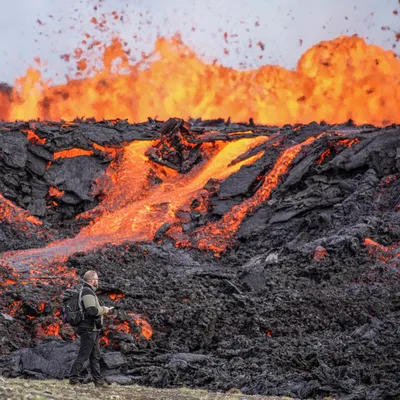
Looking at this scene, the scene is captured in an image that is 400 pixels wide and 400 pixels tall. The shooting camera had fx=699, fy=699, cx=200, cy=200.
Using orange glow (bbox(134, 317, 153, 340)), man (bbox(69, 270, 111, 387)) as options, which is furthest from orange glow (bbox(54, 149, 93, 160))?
man (bbox(69, 270, 111, 387))

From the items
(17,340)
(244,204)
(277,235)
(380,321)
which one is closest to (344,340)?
(380,321)

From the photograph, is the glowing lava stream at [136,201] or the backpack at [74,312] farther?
the glowing lava stream at [136,201]

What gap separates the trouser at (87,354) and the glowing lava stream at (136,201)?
1194 cm

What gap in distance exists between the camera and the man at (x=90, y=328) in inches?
429

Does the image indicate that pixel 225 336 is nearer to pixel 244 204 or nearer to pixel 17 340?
pixel 17 340

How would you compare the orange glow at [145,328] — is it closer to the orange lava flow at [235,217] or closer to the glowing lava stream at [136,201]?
the glowing lava stream at [136,201]

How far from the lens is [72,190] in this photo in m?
34.1

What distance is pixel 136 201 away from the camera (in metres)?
33.2

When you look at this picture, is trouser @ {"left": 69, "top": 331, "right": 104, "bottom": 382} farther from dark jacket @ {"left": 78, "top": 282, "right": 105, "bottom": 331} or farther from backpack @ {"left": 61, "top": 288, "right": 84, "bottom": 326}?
backpack @ {"left": 61, "top": 288, "right": 84, "bottom": 326}

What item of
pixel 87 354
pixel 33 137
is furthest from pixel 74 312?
pixel 33 137

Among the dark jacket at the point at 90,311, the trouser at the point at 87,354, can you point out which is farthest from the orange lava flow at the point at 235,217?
the dark jacket at the point at 90,311

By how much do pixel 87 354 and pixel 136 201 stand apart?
73.0 feet

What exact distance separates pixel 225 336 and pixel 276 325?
1342 mm

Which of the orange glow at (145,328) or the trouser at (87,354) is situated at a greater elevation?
the trouser at (87,354)
